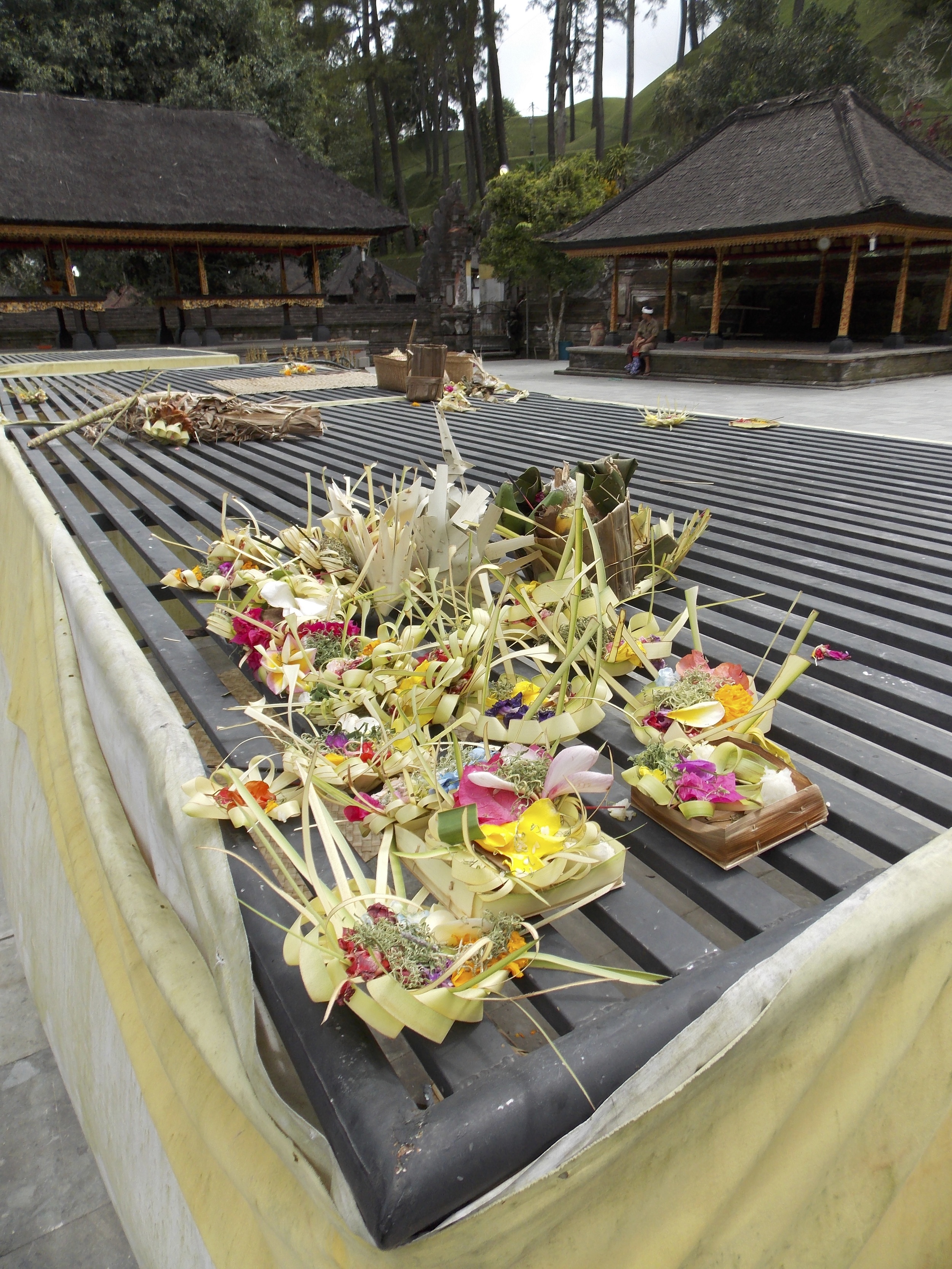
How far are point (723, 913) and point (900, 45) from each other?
38.2m

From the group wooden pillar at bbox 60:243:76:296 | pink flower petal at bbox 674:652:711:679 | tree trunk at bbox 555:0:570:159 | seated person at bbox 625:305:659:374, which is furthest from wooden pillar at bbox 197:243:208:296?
tree trunk at bbox 555:0:570:159

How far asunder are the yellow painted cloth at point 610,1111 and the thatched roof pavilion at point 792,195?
1343cm

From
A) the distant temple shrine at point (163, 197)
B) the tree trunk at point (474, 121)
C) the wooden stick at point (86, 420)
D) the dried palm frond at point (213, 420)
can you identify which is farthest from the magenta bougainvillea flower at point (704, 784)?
the tree trunk at point (474, 121)

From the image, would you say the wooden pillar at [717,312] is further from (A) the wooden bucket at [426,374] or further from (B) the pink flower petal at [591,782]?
(B) the pink flower petal at [591,782]

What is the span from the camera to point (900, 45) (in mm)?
29266

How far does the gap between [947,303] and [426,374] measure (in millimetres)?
12197

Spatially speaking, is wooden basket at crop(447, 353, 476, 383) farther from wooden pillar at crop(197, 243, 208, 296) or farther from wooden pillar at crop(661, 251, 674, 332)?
wooden pillar at crop(197, 243, 208, 296)

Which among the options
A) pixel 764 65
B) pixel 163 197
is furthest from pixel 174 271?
pixel 764 65

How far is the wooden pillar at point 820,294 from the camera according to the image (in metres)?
18.1

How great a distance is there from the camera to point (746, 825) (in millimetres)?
1284

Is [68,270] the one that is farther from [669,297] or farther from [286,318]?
[669,297]

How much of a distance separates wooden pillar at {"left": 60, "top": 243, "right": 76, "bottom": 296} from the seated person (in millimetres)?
11846

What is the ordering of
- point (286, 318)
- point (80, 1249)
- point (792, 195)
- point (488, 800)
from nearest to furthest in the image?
point (488, 800)
point (80, 1249)
point (792, 195)
point (286, 318)

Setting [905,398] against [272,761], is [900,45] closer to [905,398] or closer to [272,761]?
[905,398]
